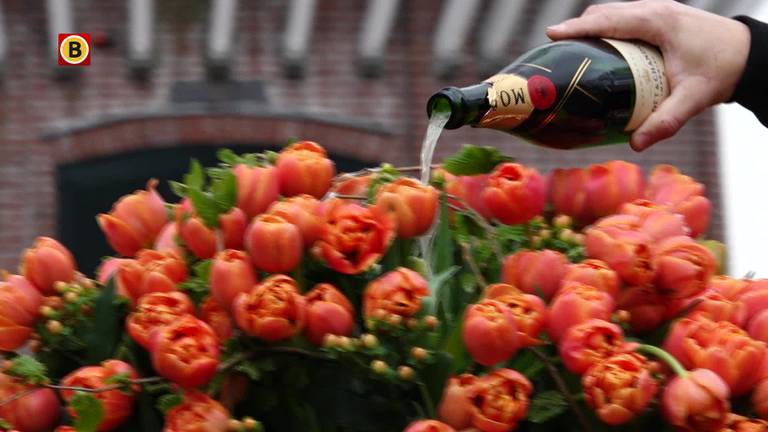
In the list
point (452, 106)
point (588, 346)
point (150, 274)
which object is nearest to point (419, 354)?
point (588, 346)

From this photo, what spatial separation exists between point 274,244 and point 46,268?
0.23 meters

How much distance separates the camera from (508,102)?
1.34 metres

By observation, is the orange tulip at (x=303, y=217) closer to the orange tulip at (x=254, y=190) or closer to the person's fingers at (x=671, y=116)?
the orange tulip at (x=254, y=190)

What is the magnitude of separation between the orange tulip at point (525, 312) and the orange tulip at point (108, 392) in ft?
0.91

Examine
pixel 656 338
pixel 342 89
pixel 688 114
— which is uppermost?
pixel 688 114

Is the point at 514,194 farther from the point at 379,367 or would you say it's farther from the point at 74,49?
the point at 74,49

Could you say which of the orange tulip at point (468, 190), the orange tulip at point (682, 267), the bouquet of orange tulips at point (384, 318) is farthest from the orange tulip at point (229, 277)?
the orange tulip at point (682, 267)

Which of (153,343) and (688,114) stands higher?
(688,114)

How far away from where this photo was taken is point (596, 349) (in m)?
0.83

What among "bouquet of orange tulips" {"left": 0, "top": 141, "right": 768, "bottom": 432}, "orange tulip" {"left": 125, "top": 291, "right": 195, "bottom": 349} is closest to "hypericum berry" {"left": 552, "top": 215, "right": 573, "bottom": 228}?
"bouquet of orange tulips" {"left": 0, "top": 141, "right": 768, "bottom": 432}

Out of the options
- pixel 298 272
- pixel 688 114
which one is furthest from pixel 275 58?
pixel 298 272

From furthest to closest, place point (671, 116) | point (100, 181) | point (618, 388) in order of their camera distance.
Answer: point (100, 181), point (671, 116), point (618, 388)

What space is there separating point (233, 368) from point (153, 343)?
0.20 ft

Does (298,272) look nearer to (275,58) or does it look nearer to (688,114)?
(688,114)
